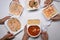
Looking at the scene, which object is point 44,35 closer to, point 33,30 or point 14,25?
point 33,30

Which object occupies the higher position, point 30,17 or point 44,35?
point 30,17

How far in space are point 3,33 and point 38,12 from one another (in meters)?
0.29

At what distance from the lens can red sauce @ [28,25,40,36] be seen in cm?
102

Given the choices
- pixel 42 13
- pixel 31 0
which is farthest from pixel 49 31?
pixel 31 0

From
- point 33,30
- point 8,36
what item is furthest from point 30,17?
point 8,36

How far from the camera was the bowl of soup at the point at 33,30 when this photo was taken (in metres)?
1.02

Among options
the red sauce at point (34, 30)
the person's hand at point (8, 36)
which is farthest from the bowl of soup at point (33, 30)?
the person's hand at point (8, 36)


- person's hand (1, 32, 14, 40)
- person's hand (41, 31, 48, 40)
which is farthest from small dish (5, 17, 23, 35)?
person's hand (41, 31, 48, 40)

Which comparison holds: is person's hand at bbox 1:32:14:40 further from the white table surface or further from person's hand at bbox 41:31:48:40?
person's hand at bbox 41:31:48:40

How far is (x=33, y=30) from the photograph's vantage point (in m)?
1.03

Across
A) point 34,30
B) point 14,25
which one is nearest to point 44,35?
point 34,30

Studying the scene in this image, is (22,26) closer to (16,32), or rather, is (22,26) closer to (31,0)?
(16,32)

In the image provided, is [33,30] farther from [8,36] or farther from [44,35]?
[8,36]

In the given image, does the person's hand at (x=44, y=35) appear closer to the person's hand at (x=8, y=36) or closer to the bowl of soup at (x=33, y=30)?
the bowl of soup at (x=33, y=30)
